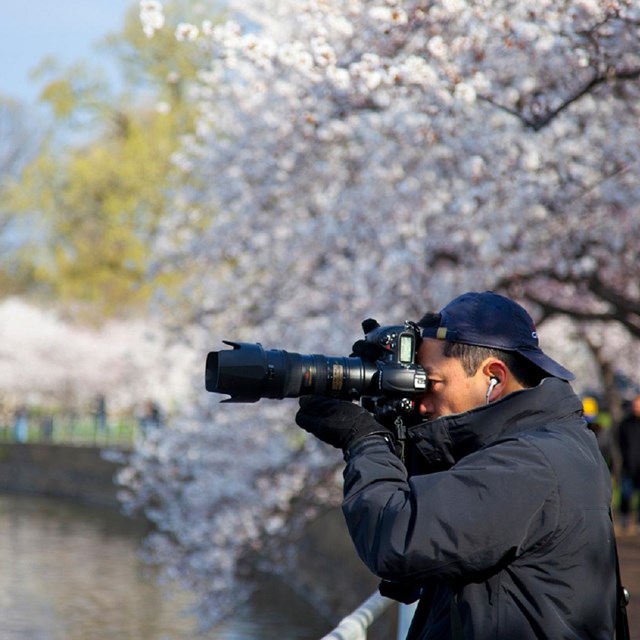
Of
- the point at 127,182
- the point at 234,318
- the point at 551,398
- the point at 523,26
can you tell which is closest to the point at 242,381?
the point at 551,398

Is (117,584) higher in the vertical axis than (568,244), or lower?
lower

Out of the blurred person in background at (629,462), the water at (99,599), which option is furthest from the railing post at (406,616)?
the water at (99,599)

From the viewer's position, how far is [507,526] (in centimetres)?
210

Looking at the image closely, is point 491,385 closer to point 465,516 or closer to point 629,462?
point 465,516

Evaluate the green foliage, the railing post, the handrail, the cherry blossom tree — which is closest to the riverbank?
the green foliage

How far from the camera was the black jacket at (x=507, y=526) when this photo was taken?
2.11 metres

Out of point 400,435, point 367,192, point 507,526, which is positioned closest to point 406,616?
point 400,435

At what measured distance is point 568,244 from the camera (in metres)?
10.3

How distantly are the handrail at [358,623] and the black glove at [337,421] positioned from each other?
776mm

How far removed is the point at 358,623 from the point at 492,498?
127cm

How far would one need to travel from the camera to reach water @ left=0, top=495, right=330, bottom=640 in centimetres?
1446

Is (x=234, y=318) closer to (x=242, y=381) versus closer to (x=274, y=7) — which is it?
(x=274, y=7)

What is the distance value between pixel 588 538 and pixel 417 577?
31cm

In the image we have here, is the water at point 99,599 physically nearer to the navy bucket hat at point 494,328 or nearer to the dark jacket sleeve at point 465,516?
the navy bucket hat at point 494,328
